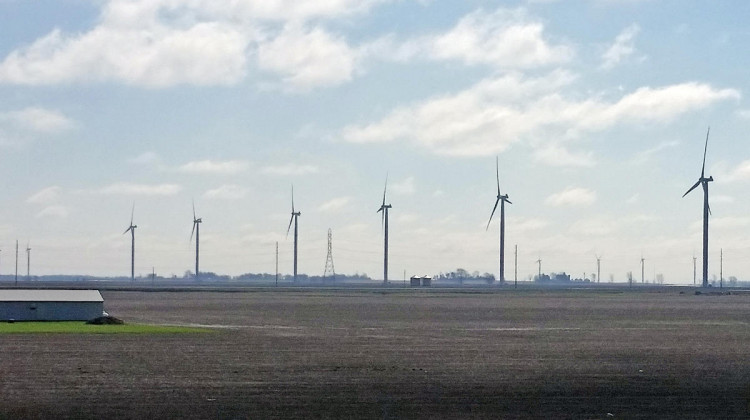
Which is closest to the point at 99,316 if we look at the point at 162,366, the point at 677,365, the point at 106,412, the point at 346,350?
the point at 346,350

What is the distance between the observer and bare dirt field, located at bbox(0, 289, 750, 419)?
28078 millimetres

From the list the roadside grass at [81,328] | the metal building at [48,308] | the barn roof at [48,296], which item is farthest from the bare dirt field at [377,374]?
the barn roof at [48,296]

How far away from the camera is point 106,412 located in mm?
26781

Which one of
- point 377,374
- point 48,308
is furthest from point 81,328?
point 377,374

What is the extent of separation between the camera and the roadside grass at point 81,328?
57.8 metres

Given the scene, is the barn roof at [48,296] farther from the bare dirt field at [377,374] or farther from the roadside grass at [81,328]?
the bare dirt field at [377,374]

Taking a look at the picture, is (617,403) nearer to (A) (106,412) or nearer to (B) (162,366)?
→ (A) (106,412)

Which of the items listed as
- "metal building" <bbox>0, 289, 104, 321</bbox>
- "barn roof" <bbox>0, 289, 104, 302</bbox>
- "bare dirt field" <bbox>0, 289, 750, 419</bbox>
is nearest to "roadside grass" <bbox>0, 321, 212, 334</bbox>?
"metal building" <bbox>0, 289, 104, 321</bbox>

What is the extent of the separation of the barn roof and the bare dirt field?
10.6 meters

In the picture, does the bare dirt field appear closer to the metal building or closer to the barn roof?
the metal building

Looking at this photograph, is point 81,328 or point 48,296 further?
point 48,296

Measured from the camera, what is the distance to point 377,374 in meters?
37.0

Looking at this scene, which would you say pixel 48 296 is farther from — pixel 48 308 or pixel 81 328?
pixel 81 328

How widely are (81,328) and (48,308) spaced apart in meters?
6.75
